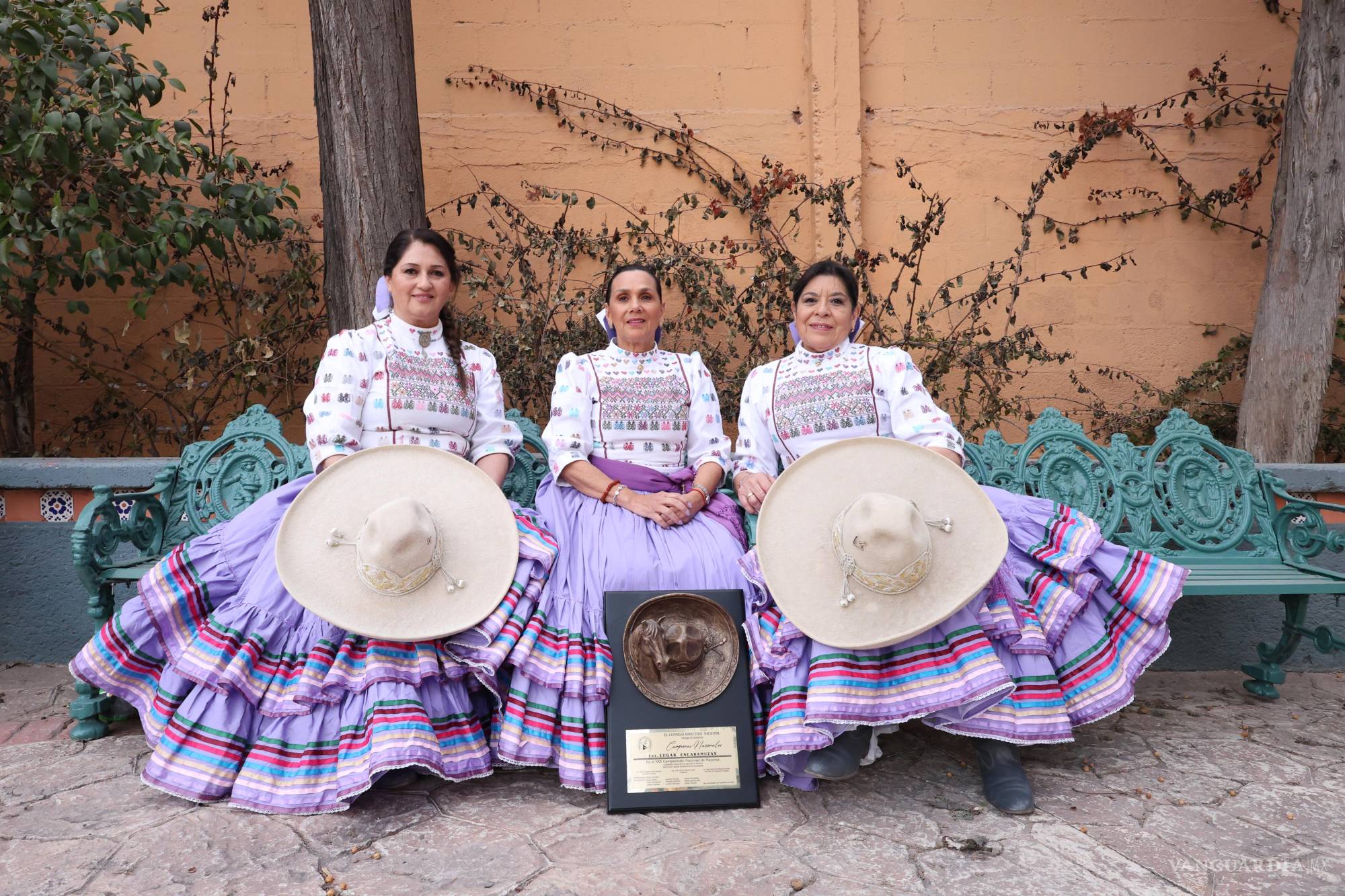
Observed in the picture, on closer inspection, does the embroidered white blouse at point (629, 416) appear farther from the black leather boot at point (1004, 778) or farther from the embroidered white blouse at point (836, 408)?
the black leather boot at point (1004, 778)

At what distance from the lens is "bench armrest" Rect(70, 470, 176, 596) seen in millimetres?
3074

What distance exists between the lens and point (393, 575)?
8.64 feet

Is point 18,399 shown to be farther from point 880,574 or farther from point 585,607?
point 880,574

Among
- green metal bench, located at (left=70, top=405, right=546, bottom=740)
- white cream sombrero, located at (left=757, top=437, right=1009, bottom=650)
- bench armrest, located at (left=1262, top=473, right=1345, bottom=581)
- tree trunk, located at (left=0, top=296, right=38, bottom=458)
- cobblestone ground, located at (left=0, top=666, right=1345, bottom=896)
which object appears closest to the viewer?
cobblestone ground, located at (left=0, top=666, right=1345, bottom=896)

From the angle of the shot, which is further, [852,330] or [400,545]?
[852,330]

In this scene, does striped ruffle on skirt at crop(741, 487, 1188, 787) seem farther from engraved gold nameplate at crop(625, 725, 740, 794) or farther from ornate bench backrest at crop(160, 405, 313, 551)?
ornate bench backrest at crop(160, 405, 313, 551)

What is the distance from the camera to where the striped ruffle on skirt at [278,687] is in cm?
255

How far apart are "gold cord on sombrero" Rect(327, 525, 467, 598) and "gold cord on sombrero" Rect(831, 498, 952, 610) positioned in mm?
1067

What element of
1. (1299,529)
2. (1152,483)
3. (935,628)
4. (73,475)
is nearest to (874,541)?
(935,628)

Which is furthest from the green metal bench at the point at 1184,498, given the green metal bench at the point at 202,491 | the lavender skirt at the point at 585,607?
the green metal bench at the point at 202,491

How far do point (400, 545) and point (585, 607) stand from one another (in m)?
0.57

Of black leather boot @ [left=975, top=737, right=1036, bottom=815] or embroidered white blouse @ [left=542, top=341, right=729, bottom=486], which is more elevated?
embroidered white blouse @ [left=542, top=341, right=729, bottom=486]

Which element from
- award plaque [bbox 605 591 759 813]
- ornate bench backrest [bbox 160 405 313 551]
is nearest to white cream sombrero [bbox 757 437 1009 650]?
award plaque [bbox 605 591 759 813]

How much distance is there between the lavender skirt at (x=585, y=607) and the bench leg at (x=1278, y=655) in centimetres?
205
